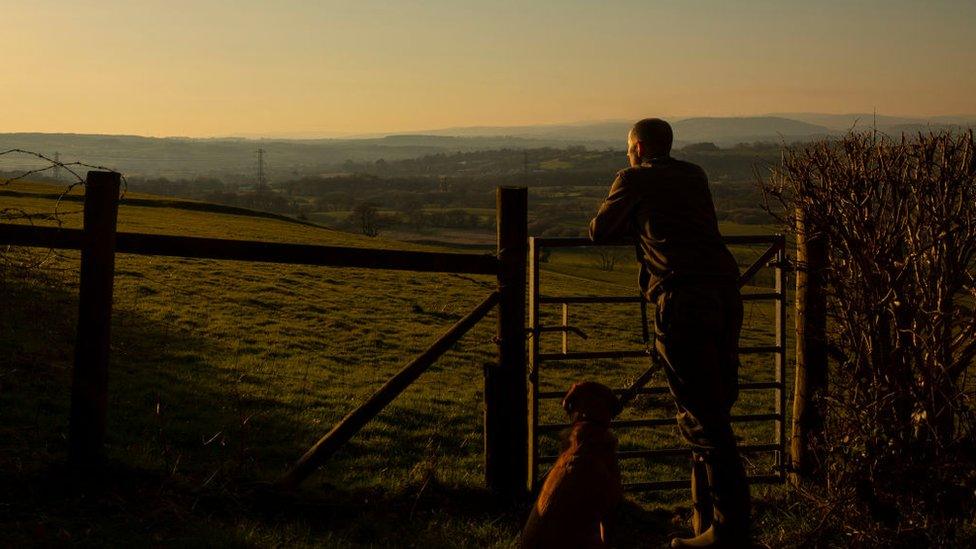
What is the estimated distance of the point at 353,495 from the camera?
22.5 feet

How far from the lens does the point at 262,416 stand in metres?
10.7

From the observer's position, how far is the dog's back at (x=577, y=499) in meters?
4.29

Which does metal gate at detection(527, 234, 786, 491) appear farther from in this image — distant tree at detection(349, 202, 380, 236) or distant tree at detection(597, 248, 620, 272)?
distant tree at detection(349, 202, 380, 236)

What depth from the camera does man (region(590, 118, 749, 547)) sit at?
17.8 ft

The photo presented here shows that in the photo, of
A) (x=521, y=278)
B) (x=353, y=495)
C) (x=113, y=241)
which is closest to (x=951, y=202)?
(x=521, y=278)

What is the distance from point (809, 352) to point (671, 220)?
261 cm

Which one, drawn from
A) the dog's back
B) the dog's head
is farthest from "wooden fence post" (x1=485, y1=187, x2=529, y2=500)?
the dog's back

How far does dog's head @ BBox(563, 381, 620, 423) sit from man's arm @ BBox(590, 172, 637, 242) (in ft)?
3.79

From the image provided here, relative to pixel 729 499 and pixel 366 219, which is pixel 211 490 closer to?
pixel 729 499

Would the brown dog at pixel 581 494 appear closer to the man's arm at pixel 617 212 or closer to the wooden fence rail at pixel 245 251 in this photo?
the man's arm at pixel 617 212

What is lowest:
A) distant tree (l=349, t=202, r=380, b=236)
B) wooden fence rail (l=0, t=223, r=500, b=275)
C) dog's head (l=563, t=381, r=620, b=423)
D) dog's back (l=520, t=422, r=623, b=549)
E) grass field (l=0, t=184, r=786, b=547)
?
grass field (l=0, t=184, r=786, b=547)

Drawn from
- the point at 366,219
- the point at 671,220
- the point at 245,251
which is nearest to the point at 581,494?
the point at 671,220

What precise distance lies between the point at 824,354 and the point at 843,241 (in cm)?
132

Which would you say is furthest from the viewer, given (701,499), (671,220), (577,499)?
(701,499)
